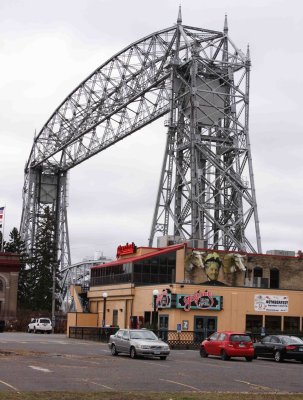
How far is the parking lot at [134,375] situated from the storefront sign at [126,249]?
105 feet

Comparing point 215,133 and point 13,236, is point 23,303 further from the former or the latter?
point 215,133

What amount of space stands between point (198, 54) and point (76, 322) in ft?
88.6

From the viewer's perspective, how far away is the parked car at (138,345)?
37.0 meters

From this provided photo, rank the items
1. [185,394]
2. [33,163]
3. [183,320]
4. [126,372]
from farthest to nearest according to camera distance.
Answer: [33,163] → [183,320] → [126,372] → [185,394]

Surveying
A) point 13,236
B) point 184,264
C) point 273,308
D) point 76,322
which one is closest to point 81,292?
point 76,322

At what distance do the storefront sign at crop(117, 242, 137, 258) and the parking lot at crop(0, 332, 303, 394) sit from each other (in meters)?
32.1

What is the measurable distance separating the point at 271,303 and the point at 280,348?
19.9 metres

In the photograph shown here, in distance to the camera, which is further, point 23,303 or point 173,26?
point 23,303

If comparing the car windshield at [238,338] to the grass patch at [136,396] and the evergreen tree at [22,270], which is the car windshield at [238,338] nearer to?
the grass patch at [136,396]

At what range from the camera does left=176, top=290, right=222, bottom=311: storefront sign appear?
5709 cm

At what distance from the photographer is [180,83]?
77.0m

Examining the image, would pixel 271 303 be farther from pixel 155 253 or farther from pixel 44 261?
pixel 44 261

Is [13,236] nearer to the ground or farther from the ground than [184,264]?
farther from the ground

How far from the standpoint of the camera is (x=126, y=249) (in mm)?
70062
